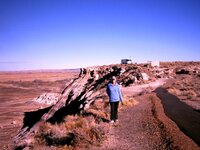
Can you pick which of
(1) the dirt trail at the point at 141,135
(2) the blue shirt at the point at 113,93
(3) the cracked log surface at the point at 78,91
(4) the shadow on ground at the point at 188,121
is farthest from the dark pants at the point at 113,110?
(3) the cracked log surface at the point at 78,91

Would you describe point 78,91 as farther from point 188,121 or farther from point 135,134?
point 135,134

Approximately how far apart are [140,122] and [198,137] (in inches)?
110

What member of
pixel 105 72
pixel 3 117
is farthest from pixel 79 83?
pixel 3 117

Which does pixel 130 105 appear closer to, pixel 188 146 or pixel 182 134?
pixel 182 134

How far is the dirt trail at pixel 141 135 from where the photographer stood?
815cm

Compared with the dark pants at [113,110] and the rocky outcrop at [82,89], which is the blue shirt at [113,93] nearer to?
the dark pants at [113,110]

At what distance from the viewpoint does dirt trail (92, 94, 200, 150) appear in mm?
8148

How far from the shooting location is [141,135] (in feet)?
30.9

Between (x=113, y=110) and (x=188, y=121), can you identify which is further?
(x=188, y=121)

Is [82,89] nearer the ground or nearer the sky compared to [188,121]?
nearer the ground

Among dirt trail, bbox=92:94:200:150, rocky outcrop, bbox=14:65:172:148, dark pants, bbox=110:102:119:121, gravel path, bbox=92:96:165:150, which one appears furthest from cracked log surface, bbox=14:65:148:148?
dark pants, bbox=110:102:119:121

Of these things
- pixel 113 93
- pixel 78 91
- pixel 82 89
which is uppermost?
pixel 113 93

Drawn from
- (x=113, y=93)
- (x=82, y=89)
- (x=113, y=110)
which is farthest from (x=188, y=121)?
(x=82, y=89)

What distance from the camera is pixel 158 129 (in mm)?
9867
